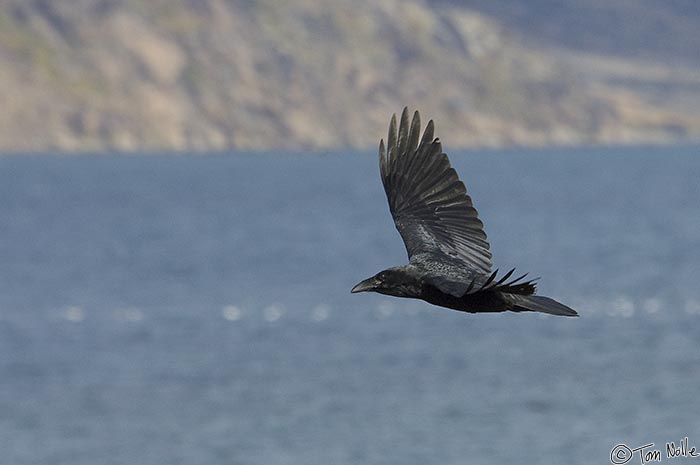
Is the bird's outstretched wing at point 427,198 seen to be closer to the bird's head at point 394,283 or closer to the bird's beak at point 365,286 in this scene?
the bird's head at point 394,283

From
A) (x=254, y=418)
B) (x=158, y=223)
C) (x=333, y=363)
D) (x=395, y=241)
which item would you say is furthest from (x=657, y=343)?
(x=158, y=223)

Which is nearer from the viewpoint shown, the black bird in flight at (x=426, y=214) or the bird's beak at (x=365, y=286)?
the bird's beak at (x=365, y=286)

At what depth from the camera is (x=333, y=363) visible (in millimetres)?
39438

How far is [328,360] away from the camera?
40.1m

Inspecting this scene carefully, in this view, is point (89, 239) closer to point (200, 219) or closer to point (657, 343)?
point (200, 219)

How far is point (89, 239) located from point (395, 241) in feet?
69.5
